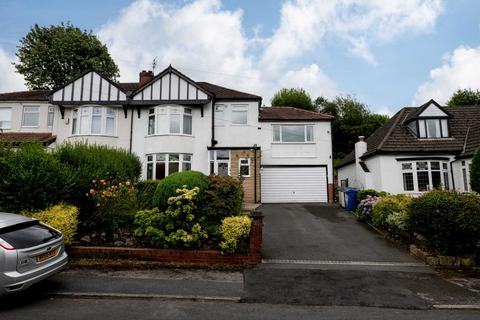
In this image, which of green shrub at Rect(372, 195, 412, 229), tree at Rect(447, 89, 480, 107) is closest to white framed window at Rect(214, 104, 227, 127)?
green shrub at Rect(372, 195, 412, 229)

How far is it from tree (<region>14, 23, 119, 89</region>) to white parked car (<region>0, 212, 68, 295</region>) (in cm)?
2799

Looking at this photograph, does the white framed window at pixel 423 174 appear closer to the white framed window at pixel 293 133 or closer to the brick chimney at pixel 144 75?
the white framed window at pixel 293 133

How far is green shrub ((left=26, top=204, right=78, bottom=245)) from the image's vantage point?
23.4 ft

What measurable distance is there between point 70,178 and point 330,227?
973 centimetres

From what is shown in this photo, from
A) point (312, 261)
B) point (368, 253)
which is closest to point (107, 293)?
point (312, 261)

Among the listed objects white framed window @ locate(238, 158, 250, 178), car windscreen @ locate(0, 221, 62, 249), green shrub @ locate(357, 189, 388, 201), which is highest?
white framed window @ locate(238, 158, 250, 178)

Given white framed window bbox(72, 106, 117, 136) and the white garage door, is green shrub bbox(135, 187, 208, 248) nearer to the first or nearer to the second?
the white garage door

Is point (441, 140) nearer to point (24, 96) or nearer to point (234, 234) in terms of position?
point (234, 234)

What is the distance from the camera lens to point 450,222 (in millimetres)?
7578

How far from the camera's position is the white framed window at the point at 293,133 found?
64.2 ft

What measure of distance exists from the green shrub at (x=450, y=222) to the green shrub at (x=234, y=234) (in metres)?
4.94

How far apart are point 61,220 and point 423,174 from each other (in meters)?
17.4

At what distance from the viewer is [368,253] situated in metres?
8.86

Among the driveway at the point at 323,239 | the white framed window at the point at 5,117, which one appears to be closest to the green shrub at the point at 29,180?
the driveway at the point at 323,239
